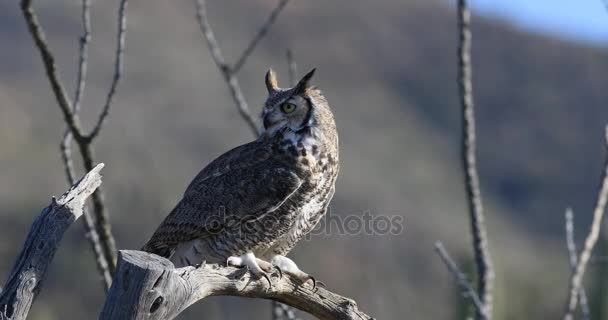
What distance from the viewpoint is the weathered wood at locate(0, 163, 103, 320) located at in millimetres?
3020

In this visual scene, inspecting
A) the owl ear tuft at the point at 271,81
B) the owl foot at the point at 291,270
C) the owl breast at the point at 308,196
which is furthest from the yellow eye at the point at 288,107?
the owl foot at the point at 291,270

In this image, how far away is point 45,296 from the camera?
1944 centimetres

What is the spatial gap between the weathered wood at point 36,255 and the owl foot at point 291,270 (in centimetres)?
124

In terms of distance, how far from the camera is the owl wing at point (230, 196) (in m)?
4.64

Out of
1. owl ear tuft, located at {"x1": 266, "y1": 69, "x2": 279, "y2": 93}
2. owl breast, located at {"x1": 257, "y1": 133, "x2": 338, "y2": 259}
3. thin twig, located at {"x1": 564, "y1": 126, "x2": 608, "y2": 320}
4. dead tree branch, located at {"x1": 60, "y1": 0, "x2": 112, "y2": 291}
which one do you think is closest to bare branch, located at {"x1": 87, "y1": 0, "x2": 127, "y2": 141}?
dead tree branch, located at {"x1": 60, "y1": 0, "x2": 112, "y2": 291}

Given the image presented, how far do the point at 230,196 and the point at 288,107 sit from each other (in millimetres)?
553

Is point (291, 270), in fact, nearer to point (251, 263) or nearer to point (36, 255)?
point (251, 263)

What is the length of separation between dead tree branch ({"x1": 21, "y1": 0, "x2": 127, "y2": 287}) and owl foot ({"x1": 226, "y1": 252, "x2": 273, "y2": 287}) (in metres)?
0.65

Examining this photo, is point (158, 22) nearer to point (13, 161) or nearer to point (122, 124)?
point (122, 124)

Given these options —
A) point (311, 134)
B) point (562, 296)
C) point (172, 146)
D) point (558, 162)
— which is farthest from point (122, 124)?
point (311, 134)

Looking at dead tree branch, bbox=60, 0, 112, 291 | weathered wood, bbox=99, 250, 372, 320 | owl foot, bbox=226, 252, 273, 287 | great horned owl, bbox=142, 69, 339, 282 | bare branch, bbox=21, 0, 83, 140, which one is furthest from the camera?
great horned owl, bbox=142, 69, 339, 282

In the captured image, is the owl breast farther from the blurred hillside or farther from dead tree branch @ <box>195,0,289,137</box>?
the blurred hillside

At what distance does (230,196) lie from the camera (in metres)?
4.73

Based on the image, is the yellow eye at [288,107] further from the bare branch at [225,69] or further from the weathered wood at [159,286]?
the weathered wood at [159,286]
